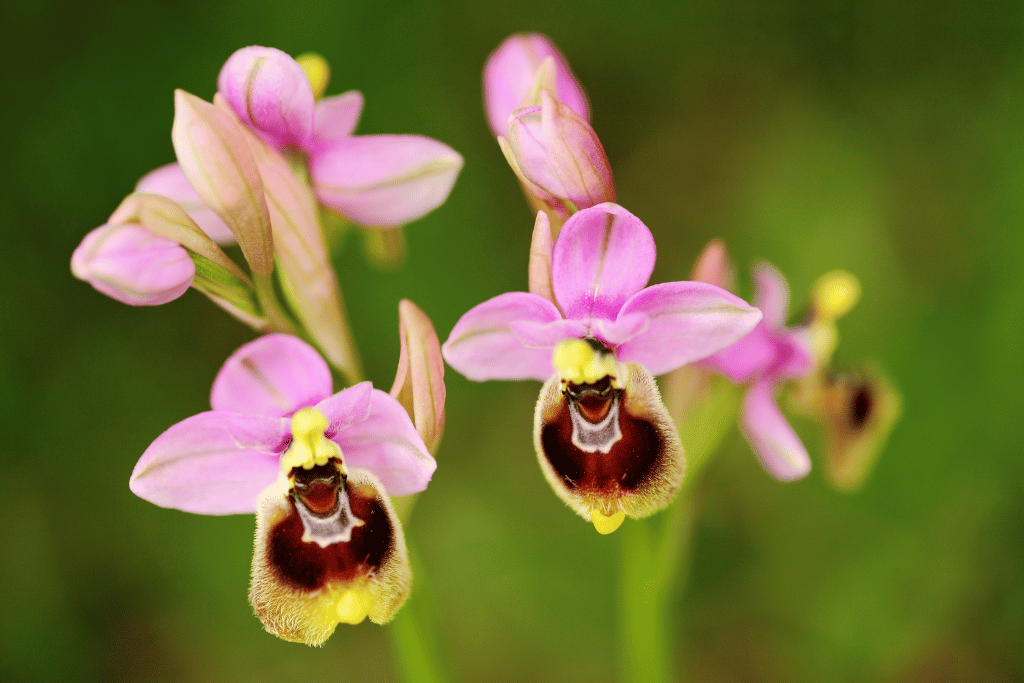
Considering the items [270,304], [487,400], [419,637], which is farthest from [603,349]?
[487,400]

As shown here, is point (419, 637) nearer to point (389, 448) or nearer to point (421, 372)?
point (389, 448)

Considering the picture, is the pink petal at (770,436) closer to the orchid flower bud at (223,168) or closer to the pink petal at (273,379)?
the pink petal at (273,379)

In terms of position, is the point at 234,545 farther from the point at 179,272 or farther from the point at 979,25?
the point at 979,25

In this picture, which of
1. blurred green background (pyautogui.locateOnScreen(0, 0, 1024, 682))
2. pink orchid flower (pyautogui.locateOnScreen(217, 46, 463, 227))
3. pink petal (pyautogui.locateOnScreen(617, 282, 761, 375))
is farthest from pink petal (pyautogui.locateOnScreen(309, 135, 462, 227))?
blurred green background (pyautogui.locateOnScreen(0, 0, 1024, 682))

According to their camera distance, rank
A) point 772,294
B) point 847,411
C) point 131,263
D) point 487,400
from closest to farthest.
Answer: point 131,263 → point 772,294 → point 847,411 → point 487,400

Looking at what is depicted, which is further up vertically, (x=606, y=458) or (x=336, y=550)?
(x=606, y=458)

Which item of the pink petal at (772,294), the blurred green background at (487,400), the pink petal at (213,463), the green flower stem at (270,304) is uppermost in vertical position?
the green flower stem at (270,304)

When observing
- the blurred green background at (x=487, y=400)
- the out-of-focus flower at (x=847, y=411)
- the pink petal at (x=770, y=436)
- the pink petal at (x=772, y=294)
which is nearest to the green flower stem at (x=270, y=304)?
the pink petal at (x=770, y=436)
